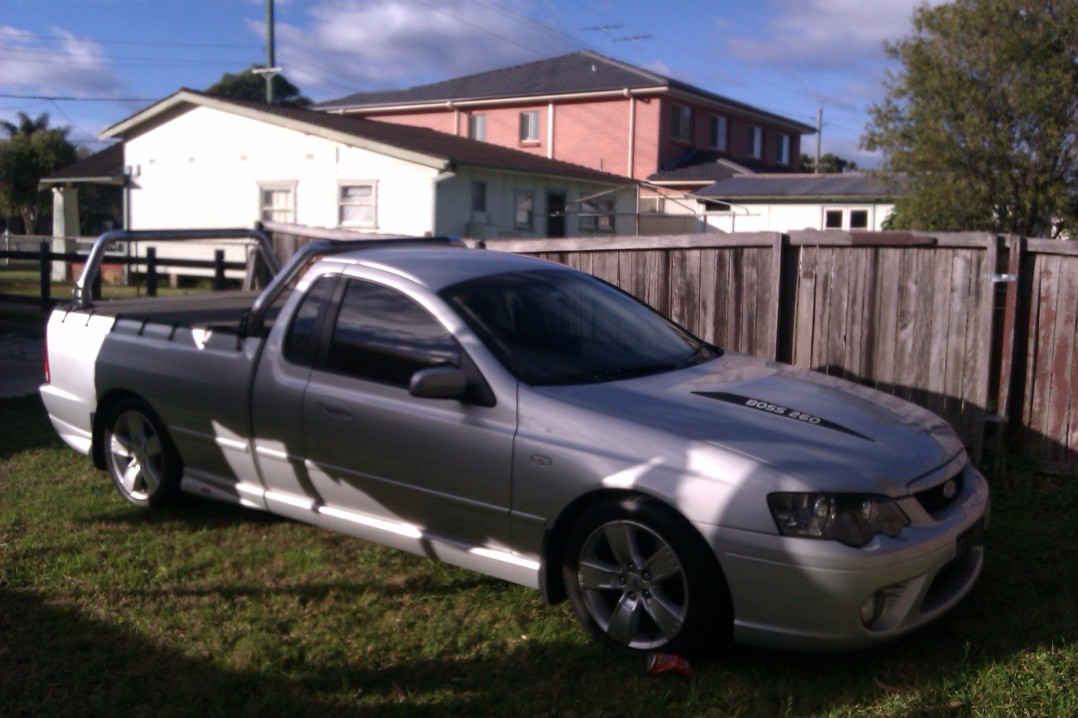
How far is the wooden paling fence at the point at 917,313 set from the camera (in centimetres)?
654

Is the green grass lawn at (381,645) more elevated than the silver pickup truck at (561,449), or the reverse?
the silver pickup truck at (561,449)

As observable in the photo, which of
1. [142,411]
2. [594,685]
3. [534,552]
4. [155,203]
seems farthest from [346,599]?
[155,203]

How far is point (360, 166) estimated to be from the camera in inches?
910

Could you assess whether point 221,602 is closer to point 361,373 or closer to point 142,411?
point 361,373

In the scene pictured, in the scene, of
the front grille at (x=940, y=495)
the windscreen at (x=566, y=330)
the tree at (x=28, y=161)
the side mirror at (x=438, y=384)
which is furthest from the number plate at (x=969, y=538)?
the tree at (x=28, y=161)

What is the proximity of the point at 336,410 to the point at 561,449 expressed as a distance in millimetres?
1277

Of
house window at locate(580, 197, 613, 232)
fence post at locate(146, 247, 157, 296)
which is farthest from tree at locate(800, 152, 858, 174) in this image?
fence post at locate(146, 247, 157, 296)

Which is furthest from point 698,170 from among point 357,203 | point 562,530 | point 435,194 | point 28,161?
point 562,530

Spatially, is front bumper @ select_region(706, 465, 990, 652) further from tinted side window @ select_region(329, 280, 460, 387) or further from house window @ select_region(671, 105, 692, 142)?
house window @ select_region(671, 105, 692, 142)

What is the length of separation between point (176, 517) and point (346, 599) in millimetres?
1721

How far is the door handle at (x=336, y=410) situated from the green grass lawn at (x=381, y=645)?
81cm

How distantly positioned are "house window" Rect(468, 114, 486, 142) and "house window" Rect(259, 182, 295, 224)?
45.3 ft

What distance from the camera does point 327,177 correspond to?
932 inches

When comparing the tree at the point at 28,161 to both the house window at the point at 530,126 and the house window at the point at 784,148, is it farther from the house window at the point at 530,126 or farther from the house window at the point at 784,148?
the house window at the point at 784,148
